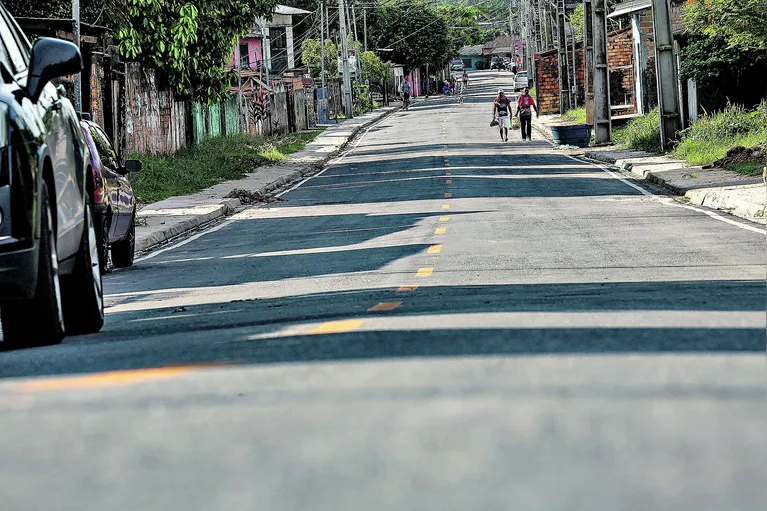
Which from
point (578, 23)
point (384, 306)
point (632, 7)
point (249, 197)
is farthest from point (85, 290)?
point (578, 23)

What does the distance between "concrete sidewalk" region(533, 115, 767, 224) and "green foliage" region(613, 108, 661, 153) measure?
1.64 ft

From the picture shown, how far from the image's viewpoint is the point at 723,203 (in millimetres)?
23234

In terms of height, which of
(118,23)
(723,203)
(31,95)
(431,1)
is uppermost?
(431,1)

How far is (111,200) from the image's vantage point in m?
16.1

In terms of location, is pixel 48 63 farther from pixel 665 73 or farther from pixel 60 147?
pixel 665 73

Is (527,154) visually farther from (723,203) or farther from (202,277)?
(202,277)

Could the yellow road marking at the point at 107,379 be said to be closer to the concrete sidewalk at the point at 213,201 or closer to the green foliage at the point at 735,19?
the concrete sidewalk at the point at 213,201

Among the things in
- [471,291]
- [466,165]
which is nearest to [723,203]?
[471,291]

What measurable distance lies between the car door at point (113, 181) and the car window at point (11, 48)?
716 centimetres

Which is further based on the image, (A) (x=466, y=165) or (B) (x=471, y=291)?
(A) (x=466, y=165)

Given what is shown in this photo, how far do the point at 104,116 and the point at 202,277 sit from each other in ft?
64.6

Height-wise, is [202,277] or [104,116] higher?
[104,116]

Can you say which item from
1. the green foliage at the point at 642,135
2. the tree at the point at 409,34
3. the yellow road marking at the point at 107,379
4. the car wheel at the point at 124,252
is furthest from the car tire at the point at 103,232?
the tree at the point at 409,34

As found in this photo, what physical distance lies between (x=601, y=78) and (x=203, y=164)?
13.3m
